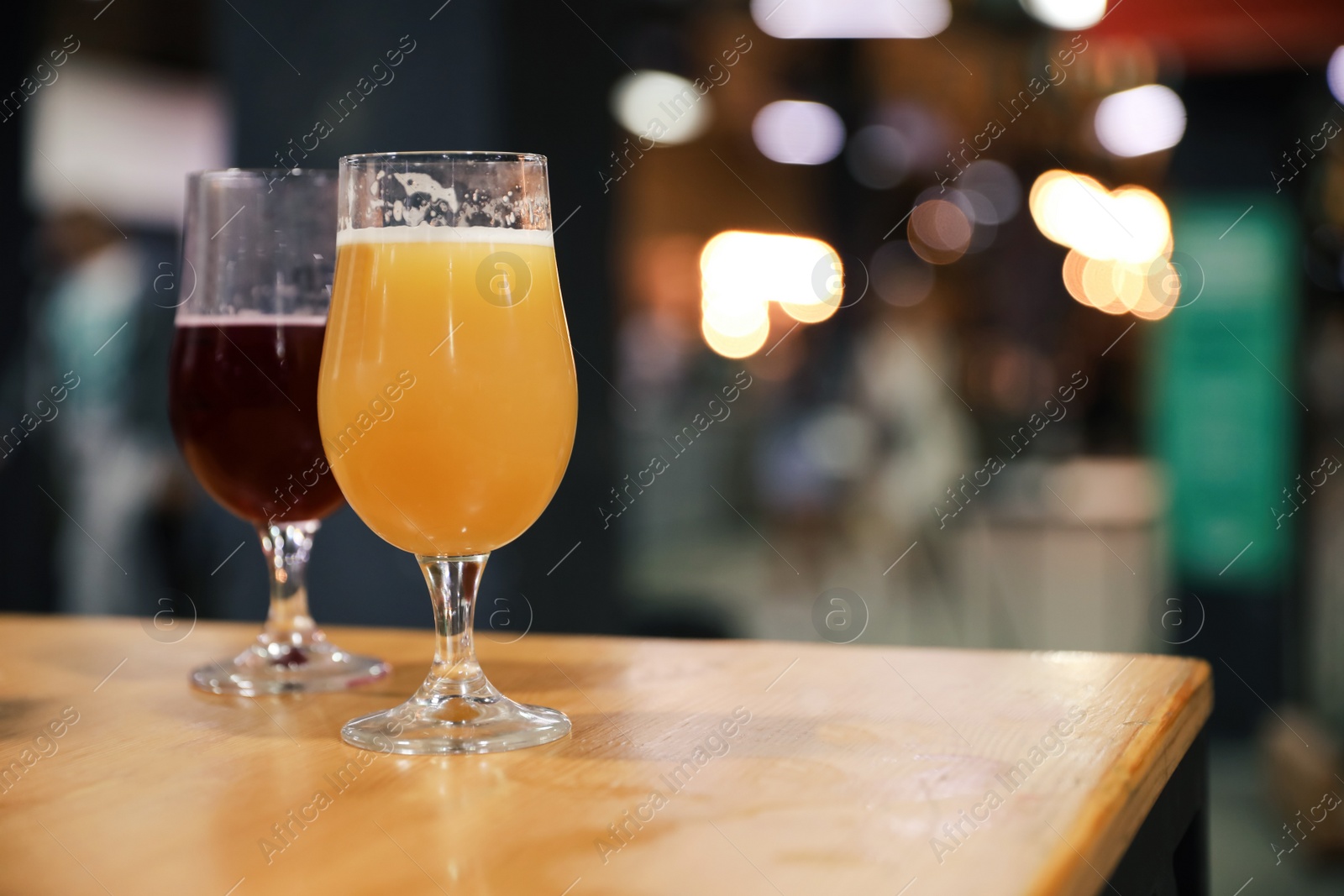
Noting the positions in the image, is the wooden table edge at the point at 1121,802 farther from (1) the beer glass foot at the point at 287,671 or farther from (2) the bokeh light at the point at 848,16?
(2) the bokeh light at the point at 848,16

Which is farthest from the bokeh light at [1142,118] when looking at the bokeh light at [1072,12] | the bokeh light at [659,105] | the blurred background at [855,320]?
the bokeh light at [659,105]

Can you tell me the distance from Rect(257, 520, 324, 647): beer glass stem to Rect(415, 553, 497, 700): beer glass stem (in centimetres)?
24

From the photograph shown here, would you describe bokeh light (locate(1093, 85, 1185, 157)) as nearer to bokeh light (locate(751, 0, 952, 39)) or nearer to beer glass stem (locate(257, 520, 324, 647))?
bokeh light (locate(751, 0, 952, 39))

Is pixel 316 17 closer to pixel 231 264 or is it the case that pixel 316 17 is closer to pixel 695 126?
pixel 231 264

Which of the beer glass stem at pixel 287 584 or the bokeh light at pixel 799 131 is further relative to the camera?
the bokeh light at pixel 799 131

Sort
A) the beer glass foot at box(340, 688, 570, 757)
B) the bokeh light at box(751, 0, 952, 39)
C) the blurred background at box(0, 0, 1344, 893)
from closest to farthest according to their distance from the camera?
the beer glass foot at box(340, 688, 570, 757)
the blurred background at box(0, 0, 1344, 893)
the bokeh light at box(751, 0, 952, 39)

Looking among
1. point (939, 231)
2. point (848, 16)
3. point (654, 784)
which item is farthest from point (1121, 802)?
point (939, 231)

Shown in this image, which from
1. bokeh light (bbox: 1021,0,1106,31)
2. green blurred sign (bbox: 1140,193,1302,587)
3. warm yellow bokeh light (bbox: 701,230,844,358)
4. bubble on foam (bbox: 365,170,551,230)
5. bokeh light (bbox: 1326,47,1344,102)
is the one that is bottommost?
green blurred sign (bbox: 1140,193,1302,587)

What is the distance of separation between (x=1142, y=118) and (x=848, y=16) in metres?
1.52

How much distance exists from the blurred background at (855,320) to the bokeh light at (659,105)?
46 millimetres

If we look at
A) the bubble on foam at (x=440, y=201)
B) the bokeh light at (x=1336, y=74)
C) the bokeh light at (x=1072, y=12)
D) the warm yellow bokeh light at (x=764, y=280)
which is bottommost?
the bubble on foam at (x=440, y=201)

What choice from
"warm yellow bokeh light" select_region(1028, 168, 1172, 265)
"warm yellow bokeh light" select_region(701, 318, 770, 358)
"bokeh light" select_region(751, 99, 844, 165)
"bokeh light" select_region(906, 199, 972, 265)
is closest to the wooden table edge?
"warm yellow bokeh light" select_region(1028, 168, 1172, 265)

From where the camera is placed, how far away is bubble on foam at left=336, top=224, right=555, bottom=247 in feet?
2.68

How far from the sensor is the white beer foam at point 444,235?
0.82m
